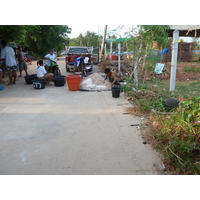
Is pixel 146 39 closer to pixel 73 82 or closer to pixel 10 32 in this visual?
pixel 73 82

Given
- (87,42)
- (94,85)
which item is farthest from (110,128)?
(87,42)

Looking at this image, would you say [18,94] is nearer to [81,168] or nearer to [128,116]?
[128,116]

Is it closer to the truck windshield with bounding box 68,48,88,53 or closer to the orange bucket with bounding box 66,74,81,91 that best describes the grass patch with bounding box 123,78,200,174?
the orange bucket with bounding box 66,74,81,91

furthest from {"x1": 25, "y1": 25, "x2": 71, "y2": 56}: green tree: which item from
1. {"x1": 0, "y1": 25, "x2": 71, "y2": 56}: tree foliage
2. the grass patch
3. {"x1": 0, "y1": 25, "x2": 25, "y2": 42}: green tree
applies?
the grass patch

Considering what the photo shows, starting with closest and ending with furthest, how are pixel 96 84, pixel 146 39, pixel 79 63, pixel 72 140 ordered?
pixel 72 140 < pixel 146 39 < pixel 96 84 < pixel 79 63

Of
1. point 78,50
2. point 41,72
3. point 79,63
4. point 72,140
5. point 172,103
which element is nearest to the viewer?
point 72,140

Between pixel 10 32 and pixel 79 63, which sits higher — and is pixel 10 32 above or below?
above

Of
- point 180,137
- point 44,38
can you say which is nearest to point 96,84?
point 180,137

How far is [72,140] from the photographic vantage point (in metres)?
3.32

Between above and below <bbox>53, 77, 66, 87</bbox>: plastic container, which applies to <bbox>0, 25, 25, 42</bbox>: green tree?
above

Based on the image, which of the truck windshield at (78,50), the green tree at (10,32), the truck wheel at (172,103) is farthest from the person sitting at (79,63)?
the truck wheel at (172,103)

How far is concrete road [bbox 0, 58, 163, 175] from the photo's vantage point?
254 cm

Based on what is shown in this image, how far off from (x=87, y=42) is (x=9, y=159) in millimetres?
41059

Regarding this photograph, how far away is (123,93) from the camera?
675 cm
